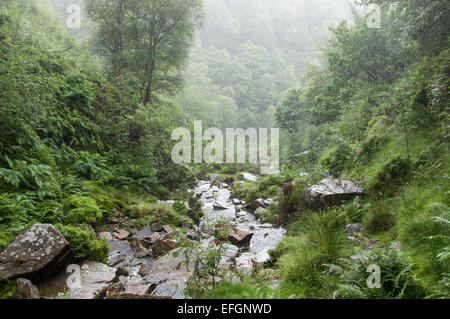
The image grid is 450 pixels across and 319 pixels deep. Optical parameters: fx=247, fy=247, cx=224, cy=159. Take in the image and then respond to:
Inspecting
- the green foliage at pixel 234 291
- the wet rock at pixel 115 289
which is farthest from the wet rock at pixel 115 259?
the green foliage at pixel 234 291

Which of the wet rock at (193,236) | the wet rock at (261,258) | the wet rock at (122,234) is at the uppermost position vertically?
the wet rock at (122,234)

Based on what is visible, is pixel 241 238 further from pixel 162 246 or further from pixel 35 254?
pixel 35 254

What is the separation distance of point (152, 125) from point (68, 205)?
6115 mm

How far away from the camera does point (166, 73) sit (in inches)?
672

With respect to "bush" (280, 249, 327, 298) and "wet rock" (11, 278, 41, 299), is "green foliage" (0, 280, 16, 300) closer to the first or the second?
"wet rock" (11, 278, 41, 299)

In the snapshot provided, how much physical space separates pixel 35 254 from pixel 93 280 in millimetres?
943

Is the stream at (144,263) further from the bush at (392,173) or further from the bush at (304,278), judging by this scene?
the bush at (392,173)

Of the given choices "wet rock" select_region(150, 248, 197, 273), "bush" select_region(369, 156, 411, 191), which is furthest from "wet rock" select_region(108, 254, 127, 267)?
"bush" select_region(369, 156, 411, 191)

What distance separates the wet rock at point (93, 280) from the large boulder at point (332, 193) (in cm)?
520

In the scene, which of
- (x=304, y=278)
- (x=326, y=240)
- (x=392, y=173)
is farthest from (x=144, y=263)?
(x=392, y=173)

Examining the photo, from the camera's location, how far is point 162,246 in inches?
224

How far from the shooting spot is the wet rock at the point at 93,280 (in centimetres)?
366

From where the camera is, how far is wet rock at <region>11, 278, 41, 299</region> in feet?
10.1

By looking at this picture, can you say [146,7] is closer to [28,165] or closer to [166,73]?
[166,73]
